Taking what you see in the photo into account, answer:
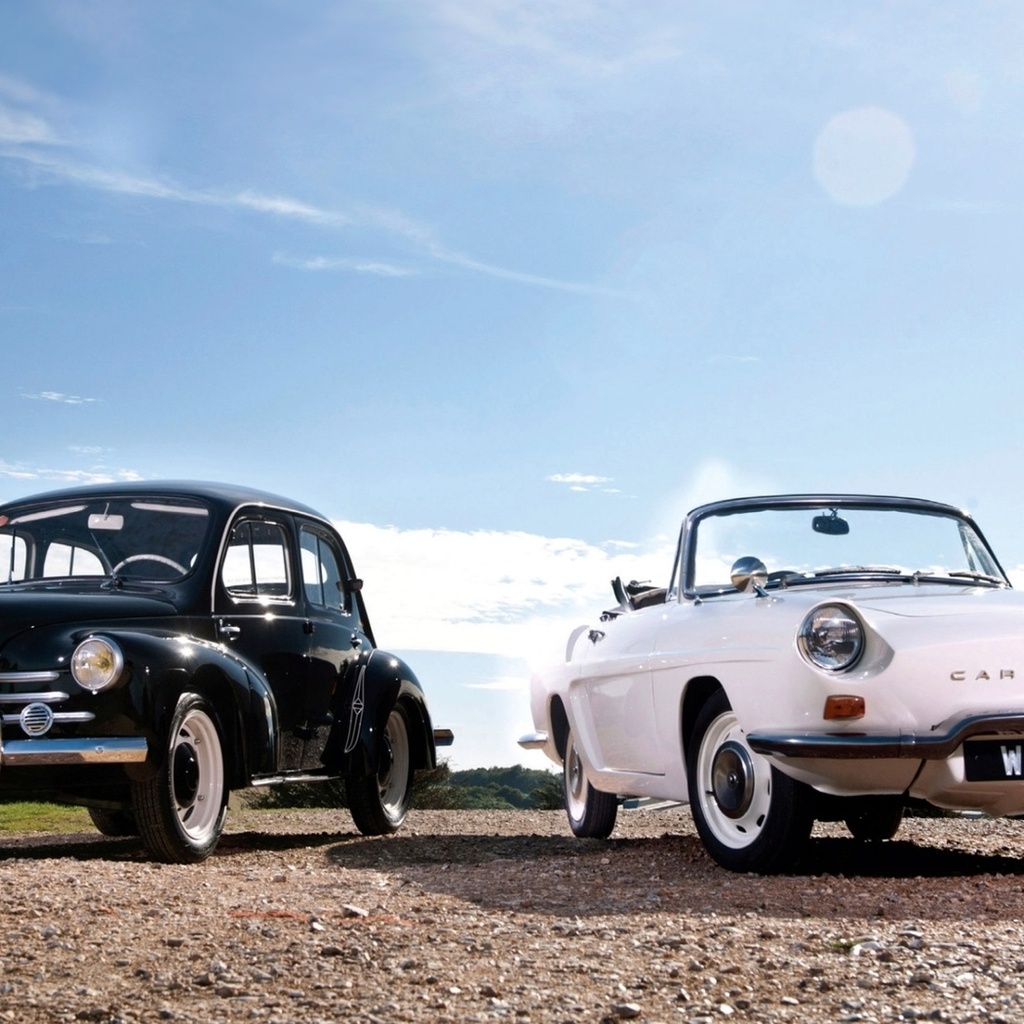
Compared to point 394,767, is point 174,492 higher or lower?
higher

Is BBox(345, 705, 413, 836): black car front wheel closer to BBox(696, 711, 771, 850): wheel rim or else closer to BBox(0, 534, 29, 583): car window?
BBox(0, 534, 29, 583): car window

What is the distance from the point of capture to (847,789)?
656 cm

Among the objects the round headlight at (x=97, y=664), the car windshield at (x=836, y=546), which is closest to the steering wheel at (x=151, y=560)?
the round headlight at (x=97, y=664)

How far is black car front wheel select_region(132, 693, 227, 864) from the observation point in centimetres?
761

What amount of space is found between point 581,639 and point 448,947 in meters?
4.48

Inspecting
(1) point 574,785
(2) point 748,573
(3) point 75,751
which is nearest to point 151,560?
(3) point 75,751

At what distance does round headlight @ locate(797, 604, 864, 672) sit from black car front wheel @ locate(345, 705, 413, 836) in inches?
180

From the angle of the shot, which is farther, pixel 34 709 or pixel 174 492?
pixel 174 492

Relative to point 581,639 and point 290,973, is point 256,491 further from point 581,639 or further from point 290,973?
point 290,973

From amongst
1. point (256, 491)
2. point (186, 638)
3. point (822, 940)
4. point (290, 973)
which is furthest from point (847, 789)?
point (256, 491)

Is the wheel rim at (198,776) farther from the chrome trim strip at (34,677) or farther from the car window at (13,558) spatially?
the car window at (13,558)

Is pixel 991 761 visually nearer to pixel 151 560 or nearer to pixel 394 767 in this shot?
pixel 151 560

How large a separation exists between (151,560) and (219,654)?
3.54 feet

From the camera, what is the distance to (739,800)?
22.8 ft
